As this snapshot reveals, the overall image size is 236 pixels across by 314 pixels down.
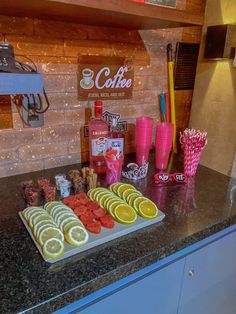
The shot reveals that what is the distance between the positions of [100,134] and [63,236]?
1.68 feet

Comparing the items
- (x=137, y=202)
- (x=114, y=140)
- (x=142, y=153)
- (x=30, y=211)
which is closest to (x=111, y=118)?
(x=114, y=140)

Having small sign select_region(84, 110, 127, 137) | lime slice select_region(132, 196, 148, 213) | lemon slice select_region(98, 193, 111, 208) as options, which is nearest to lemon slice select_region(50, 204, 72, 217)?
lemon slice select_region(98, 193, 111, 208)

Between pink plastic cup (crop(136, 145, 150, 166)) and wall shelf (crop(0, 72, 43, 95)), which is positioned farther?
pink plastic cup (crop(136, 145, 150, 166))

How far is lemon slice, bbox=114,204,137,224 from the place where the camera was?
2.52ft

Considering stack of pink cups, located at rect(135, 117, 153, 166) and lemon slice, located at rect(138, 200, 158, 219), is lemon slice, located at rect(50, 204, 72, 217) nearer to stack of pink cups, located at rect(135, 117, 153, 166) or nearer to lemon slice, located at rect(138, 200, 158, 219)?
lemon slice, located at rect(138, 200, 158, 219)

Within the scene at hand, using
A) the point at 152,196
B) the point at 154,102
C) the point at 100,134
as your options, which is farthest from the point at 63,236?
the point at 154,102

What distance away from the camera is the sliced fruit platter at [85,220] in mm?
658

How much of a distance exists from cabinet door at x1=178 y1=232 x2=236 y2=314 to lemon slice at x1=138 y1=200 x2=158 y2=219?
18 centimetres

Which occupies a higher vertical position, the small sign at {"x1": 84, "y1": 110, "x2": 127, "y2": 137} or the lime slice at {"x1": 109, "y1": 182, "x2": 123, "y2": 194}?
the small sign at {"x1": 84, "y1": 110, "x2": 127, "y2": 137}

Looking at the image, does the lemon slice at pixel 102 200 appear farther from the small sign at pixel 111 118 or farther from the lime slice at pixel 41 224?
the small sign at pixel 111 118

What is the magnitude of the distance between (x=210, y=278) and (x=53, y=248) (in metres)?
0.62

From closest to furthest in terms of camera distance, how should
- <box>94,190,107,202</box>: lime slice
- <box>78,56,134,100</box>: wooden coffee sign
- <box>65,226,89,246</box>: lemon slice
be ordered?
<box>65,226,89,246</box>: lemon slice < <box>94,190,107,202</box>: lime slice < <box>78,56,134,100</box>: wooden coffee sign

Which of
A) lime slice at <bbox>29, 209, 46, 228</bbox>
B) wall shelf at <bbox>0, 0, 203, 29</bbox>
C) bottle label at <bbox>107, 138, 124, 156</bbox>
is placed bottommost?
lime slice at <bbox>29, 209, 46, 228</bbox>

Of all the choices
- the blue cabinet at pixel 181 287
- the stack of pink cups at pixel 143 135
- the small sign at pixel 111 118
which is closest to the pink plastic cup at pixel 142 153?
the stack of pink cups at pixel 143 135
